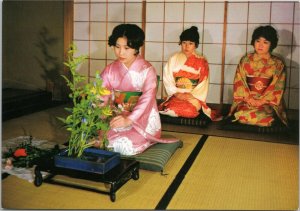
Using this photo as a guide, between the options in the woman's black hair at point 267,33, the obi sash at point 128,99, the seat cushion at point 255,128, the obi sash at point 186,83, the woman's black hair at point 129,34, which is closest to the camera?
the woman's black hair at point 129,34

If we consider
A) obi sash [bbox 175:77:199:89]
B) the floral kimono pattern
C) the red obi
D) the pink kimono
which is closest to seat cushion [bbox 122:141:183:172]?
the pink kimono

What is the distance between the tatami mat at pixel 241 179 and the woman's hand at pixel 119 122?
27.9 inches

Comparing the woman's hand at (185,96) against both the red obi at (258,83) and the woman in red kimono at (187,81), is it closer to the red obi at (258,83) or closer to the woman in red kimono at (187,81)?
the woman in red kimono at (187,81)

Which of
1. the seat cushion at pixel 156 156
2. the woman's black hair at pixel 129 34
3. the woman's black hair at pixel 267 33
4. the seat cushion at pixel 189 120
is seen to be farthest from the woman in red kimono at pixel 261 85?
the woman's black hair at pixel 129 34

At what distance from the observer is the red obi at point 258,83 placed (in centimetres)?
545

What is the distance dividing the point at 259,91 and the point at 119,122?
111 inches

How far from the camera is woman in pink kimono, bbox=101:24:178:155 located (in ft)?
11.7

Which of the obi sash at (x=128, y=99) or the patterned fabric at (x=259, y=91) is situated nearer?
the obi sash at (x=128, y=99)

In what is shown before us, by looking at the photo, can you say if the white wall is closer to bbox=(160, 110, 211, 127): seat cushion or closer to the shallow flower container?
bbox=(160, 110, 211, 127): seat cushion

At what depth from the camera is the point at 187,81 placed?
5.78 metres

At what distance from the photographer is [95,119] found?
3205 mm

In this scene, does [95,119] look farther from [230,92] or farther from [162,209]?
[230,92]

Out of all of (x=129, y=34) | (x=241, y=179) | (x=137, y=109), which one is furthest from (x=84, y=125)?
(x=241, y=179)

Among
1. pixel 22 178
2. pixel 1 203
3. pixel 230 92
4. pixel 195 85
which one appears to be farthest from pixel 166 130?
pixel 1 203
